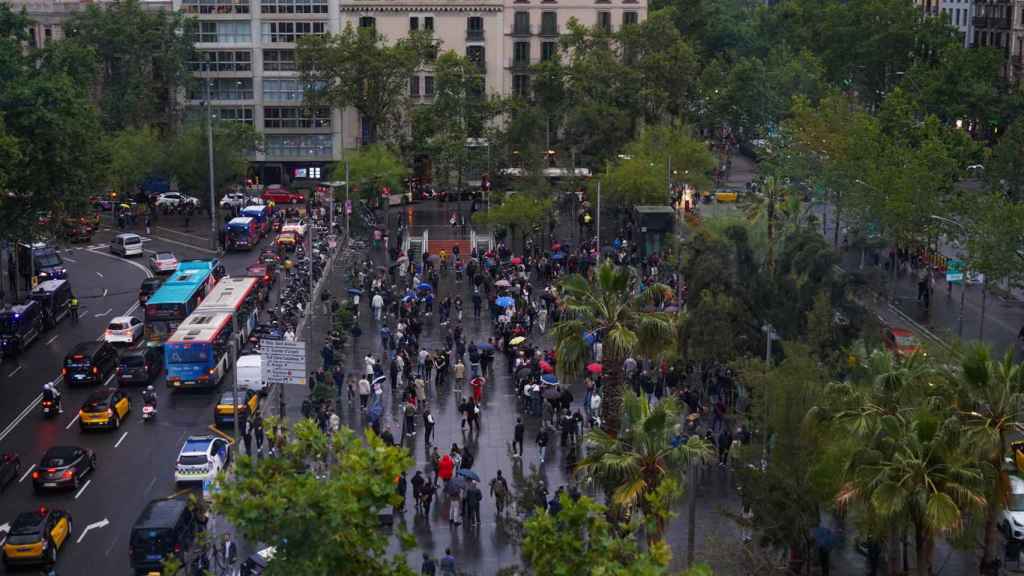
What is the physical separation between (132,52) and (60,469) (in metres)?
61.7

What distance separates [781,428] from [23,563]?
715 inches

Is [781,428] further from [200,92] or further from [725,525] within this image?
[200,92]

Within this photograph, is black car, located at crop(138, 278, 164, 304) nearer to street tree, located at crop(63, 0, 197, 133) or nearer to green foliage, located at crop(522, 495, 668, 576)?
street tree, located at crop(63, 0, 197, 133)

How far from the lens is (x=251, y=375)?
162 feet

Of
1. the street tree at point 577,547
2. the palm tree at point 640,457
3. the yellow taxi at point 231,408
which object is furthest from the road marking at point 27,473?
the street tree at point 577,547

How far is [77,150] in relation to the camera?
6244 cm

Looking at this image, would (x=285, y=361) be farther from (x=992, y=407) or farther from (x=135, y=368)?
(x=992, y=407)

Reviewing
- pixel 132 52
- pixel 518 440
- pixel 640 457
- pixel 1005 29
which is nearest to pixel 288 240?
pixel 132 52

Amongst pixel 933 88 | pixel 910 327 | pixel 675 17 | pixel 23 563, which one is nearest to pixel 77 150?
pixel 23 563

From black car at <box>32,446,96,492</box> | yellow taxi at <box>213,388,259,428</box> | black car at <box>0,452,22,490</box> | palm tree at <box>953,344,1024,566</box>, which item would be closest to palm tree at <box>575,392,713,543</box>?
palm tree at <box>953,344,1024,566</box>

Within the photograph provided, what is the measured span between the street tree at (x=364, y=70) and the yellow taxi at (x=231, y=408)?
4811 centimetres

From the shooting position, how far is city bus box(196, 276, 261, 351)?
54969mm

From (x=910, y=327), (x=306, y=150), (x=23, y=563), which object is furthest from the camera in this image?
(x=306, y=150)

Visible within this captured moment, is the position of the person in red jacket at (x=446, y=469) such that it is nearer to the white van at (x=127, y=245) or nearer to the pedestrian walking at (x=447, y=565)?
the pedestrian walking at (x=447, y=565)
